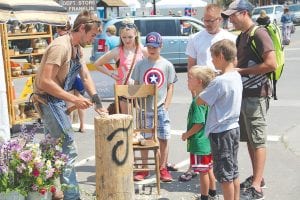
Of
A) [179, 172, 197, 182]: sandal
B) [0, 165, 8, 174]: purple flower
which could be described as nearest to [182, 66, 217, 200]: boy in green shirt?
[179, 172, 197, 182]: sandal

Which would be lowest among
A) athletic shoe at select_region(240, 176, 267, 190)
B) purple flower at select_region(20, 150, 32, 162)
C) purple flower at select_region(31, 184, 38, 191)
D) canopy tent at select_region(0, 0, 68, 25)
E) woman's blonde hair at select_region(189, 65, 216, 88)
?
athletic shoe at select_region(240, 176, 267, 190)

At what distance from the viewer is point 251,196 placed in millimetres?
5242

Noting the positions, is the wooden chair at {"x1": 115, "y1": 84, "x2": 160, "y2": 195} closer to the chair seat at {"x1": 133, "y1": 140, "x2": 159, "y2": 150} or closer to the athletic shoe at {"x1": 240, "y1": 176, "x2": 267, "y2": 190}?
the chair seat at {"x1": 133, "y1": 140, "x2": 159, "y2": 150}

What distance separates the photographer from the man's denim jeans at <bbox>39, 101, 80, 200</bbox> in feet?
15.9

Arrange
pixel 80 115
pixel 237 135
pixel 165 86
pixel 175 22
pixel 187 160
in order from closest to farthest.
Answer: pixel 237 135 < pixel 165 86 < pixel 187 160 < pixel 80 115 < pixel 175 22

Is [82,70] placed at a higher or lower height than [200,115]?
higher

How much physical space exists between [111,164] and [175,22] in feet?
41.2

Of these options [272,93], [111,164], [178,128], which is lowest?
[178,128]

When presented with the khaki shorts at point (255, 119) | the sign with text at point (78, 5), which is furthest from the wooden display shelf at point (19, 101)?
the sign with text at point (78, 5)

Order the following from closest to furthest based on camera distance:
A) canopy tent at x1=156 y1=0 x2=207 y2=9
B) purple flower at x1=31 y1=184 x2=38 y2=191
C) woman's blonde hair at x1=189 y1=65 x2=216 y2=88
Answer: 1. purple flower at x1=31 y1=184 x2=38 y2=191
2. woman's blonde hair at x1=189 y1=65 x2=216 y2=88
3. canopy tent at x1=156 y1=0 x2=207 y2=9

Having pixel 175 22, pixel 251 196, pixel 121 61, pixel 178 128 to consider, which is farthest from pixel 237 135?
pixel 175 22

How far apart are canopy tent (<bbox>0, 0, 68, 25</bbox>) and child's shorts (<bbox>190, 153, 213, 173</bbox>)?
9.92 feet

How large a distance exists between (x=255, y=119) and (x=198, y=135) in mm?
563

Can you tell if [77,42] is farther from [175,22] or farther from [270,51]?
[175,22]
